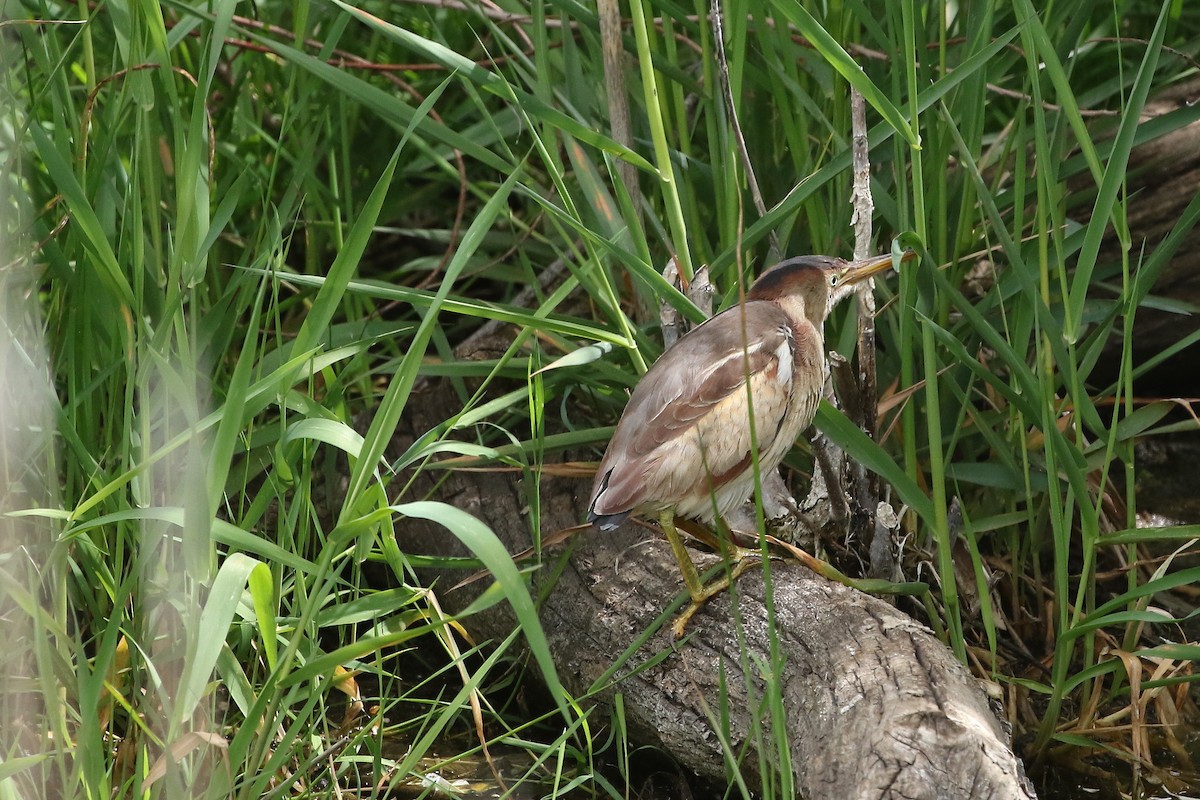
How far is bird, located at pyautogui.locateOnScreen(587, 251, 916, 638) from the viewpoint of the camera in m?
2.67

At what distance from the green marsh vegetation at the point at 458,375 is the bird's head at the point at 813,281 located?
16 cm

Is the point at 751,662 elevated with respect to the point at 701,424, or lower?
lower

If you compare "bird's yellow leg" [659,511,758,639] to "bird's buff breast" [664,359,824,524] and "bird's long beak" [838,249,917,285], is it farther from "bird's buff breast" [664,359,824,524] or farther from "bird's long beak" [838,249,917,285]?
"bird's long beak" [838,249,917,285]

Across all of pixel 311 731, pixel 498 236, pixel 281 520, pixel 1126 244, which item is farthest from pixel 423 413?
pixel 1126 244

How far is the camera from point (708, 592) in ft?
8.91

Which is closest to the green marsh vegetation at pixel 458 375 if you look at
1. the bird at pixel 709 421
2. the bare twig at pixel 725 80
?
the bare twig at pixel 725 80

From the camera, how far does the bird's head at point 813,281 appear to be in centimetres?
284

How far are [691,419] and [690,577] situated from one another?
34 cm

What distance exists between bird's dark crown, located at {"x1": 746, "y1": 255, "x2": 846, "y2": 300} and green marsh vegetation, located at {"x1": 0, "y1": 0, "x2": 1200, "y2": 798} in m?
0.16

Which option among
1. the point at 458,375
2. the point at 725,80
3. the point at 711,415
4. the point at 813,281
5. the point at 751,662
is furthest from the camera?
the point at 458,375

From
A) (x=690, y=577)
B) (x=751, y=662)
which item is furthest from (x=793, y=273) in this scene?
(x=751, y=662)

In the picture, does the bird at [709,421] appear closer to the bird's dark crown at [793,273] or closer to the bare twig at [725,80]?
the bird's dark crown at [793,273]

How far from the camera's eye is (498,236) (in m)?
3.93

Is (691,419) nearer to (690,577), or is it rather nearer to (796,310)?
(690,577)
